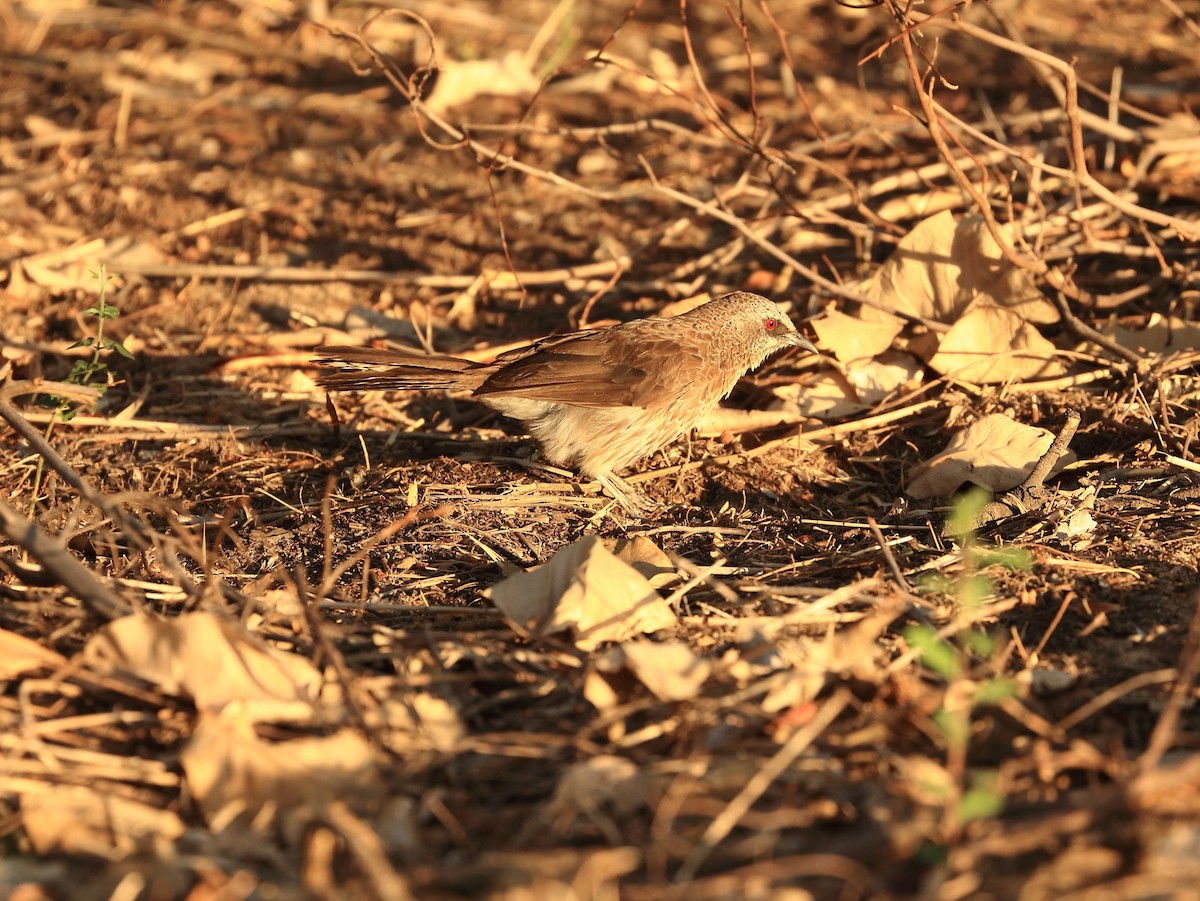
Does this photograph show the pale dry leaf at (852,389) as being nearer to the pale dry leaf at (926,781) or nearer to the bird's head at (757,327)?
the bird's head at (757,327)

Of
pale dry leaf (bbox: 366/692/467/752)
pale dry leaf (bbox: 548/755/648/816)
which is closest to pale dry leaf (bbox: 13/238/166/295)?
pale dry leaf (bbox: 366/692/467/752)

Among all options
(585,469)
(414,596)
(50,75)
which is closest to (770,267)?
(585,469)

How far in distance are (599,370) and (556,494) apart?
551mm

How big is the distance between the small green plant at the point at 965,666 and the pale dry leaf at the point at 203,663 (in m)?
1.47

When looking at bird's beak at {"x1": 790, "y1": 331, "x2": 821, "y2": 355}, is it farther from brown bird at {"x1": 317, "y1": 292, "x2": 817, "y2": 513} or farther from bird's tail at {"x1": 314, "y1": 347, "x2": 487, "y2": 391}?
bird's tail at {"x1": 314, "y1": 347, "x2": 487, "y2": 391}

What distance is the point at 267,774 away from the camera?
2.65 meters

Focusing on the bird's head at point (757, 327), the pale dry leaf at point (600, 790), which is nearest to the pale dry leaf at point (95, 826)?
the pale dry leaf at point (600, 790)

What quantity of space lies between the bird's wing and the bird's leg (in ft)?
0.96

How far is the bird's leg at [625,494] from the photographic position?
4605 mm

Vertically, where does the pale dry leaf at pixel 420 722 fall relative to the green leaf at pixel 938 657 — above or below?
below

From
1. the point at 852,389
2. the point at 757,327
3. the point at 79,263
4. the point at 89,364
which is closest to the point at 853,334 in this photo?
the point at 852,389

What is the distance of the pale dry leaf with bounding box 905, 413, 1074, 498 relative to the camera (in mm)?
4293

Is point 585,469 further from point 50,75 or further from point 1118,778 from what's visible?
point 50,75

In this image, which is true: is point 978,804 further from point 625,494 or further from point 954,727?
point 625,494
